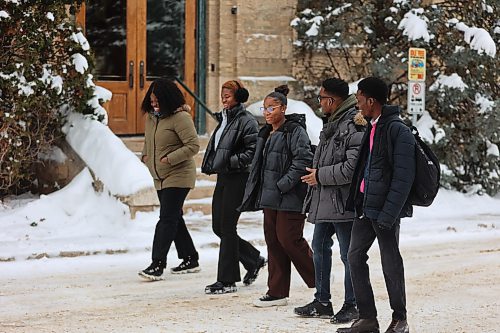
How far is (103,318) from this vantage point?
7.86m

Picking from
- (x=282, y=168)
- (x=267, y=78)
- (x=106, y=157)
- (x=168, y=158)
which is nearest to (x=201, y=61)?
(x=267, y=78)

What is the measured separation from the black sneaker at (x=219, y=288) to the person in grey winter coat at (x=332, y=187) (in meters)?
1.23

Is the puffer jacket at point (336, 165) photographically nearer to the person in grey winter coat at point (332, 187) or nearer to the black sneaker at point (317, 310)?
the person in grey winter coat at point (332, 187)

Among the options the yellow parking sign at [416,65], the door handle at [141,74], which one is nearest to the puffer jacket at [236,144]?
the yellow parking sign at [416,65]

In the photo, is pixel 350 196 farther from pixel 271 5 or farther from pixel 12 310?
pixel 271 5

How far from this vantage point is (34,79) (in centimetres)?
1308

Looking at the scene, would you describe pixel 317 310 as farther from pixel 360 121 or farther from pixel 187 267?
pixel 187 267

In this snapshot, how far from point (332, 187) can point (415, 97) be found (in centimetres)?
766

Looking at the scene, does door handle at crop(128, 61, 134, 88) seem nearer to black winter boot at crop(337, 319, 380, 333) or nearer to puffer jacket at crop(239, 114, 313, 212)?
puffer jacket at crop(239, 114, 313, 212)

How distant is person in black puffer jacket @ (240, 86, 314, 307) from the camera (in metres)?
8.16

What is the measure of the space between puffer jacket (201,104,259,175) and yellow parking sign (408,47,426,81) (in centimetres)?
632

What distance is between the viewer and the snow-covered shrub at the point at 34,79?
12.8 m

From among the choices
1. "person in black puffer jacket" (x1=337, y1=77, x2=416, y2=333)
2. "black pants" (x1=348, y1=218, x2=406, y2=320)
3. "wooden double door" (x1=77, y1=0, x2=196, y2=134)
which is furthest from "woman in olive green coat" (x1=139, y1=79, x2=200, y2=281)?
"wooden double door" (x1=77, y1=0, x2=196, y2=134)

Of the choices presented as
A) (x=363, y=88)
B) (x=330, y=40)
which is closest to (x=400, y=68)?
(x=330, y=40)
